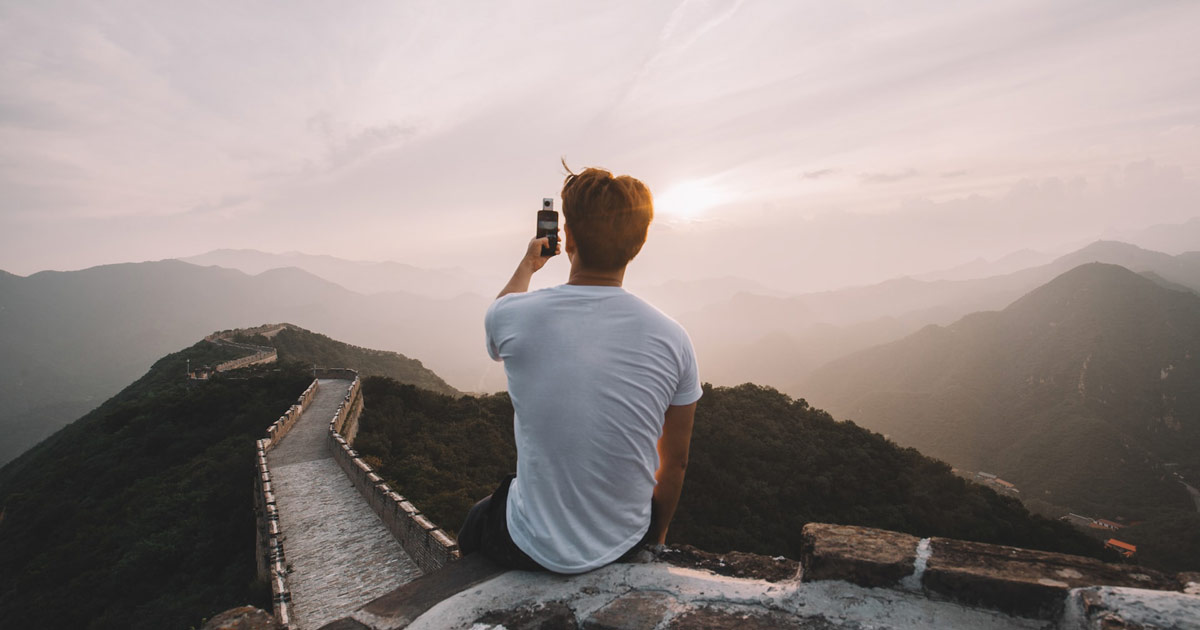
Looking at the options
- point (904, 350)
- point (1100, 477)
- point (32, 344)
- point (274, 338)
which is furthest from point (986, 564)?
point (32, 344)

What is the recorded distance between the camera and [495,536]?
2232 mm

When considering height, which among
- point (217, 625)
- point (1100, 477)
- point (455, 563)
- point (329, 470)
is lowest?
point (1100, 477)

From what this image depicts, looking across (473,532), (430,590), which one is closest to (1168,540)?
(473,532)

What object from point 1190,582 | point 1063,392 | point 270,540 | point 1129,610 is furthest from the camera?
point 1063,392

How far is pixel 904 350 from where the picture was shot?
124750 millimetres

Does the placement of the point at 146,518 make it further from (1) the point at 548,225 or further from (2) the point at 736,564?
(2) the point at 736,564

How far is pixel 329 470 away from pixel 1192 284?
854 ft

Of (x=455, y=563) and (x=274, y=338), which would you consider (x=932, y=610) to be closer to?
(x=455, y=563)

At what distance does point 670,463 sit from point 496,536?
2.84 feet

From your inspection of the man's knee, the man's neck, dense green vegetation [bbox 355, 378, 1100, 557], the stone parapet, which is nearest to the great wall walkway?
dense green vegetation [bbox 355, 378, 1100, 557]

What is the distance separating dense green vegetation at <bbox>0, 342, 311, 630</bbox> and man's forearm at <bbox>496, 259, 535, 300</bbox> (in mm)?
9682

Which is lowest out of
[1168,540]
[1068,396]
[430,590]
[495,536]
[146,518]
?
[1168,540]

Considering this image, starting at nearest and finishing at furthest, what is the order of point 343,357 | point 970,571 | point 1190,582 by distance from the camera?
1. point 1190,582
2. point 970,571
3. point 343,357

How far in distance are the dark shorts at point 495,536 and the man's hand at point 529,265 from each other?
3.23ft
